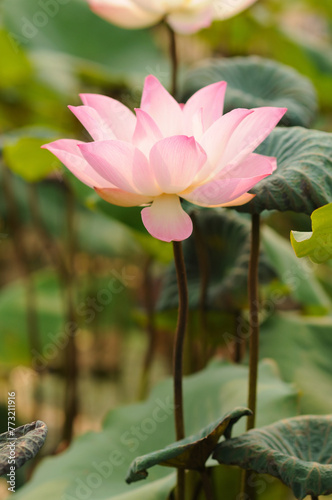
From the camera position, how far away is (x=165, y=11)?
2.21ft

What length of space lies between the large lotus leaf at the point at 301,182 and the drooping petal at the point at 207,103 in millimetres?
60

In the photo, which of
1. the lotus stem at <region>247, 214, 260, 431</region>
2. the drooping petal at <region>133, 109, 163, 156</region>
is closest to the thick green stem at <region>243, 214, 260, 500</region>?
the lotus stem at <region>247, 214, 260, 431</region>

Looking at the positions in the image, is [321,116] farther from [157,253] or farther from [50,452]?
[50,452]

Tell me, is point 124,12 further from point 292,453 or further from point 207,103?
point 292,453

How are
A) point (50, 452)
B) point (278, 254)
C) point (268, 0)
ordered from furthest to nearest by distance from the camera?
point (268, 0)
point (50, 452)
point (278, 254)

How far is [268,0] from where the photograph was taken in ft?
5.90

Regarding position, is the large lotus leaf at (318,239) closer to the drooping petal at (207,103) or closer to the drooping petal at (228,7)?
the drooping petal at (207,103)

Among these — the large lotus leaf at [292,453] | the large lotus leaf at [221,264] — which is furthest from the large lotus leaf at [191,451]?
the large lotus leaf at [221,264]

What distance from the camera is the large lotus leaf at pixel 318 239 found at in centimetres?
39

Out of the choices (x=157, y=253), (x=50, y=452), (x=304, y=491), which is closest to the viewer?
(x=304, y=491)

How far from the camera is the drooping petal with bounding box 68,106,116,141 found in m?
0.41

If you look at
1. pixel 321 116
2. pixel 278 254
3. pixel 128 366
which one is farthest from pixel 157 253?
pixel 321 116

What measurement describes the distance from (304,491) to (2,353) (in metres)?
0.92

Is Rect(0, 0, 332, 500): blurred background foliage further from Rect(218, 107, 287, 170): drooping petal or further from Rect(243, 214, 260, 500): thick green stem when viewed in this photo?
Rect(218, 107, 287, 170): drooping petal
